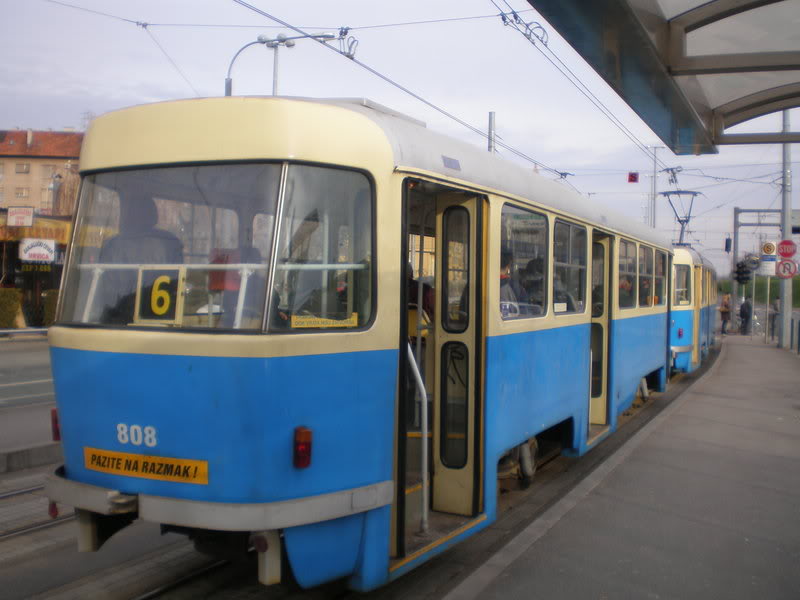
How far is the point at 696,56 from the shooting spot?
4469 mm

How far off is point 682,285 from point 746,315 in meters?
21.7

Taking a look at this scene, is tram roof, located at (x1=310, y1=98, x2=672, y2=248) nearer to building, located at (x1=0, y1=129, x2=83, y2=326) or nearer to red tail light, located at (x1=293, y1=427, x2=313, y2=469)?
red tail light, located at (x1=293, y1=427, x2=313, y2=469)

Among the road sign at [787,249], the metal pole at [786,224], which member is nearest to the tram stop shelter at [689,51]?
the road sign at [787,249]

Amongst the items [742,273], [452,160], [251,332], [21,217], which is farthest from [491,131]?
[251,332]

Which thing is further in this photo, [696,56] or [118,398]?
[696,56]

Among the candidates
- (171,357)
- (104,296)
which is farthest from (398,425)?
(104,296)

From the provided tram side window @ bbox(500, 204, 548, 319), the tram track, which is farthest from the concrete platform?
the tram track

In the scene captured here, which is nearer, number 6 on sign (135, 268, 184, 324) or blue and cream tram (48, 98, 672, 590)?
blue and cream tram (48, 98, 672, 590)

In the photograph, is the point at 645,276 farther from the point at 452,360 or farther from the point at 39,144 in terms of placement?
the point at 39,144

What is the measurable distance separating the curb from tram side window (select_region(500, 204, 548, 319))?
16.5ft

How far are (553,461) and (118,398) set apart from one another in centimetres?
630

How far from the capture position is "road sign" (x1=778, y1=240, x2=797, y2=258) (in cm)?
2036

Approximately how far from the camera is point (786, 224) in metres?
24.1

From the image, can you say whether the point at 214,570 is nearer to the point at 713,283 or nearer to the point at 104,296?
the point at 104,296
